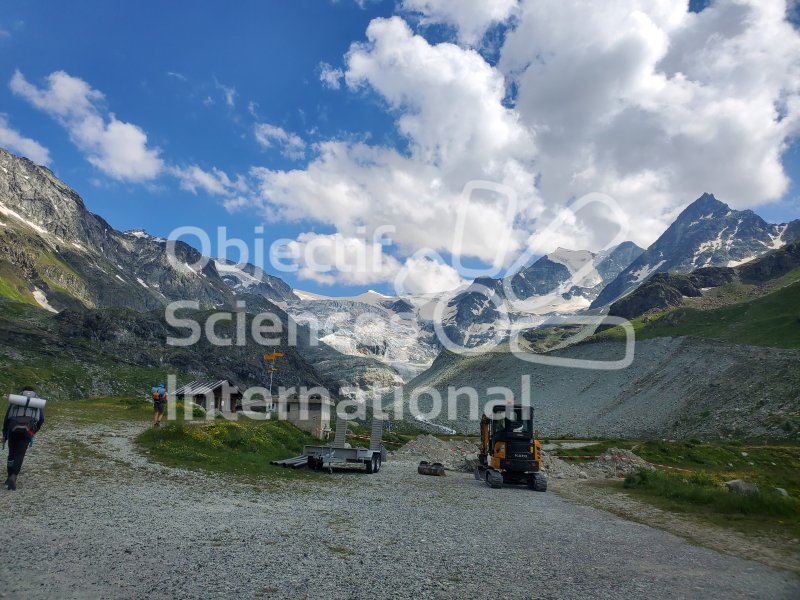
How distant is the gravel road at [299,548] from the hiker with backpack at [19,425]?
2.61 ft

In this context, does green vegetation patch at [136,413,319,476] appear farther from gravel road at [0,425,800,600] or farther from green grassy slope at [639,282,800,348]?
green grassy slope at [639,282,800,348]

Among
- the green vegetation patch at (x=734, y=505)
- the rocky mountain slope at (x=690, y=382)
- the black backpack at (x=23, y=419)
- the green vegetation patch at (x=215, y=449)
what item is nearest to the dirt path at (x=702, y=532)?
the green vegetation patch at (x=734, y=505)

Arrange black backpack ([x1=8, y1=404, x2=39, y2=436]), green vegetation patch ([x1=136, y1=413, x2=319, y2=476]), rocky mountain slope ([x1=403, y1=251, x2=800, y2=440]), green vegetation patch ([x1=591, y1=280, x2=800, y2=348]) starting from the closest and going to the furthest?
black backpack ([x1=8, y1=404, x2=39, y2=436]) < green vegetation patch ([x1=136, y1=413, x2=319, y2=476]) < rocky mountain slope ([x1=403, y1=251, x2=800, y2=440]) < green vegetation patch ([x1=591, y1=280, x2=800, y2=348])

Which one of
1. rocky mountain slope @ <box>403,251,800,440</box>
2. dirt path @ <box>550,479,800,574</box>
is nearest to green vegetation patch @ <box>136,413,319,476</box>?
dirt path @ <box>550,479,800,574</box>

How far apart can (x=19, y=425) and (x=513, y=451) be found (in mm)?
24185

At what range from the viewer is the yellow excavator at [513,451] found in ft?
95.3

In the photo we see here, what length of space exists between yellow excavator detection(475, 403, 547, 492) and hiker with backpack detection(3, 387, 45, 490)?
2336cm

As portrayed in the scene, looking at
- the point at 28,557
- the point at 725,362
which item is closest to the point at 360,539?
the point at 28,557

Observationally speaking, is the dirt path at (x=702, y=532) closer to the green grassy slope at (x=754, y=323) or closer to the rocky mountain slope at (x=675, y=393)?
the rocky mountain slope at (x=675, y=393)

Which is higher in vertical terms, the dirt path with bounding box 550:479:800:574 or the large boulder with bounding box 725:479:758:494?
the large boulder with bounding box 725:479:758:494

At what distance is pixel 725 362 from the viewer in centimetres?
11644

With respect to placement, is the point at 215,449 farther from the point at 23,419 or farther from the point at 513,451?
the point at 513,451

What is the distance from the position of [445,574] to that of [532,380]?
177107mm

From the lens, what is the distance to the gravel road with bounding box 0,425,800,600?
8.41 m
